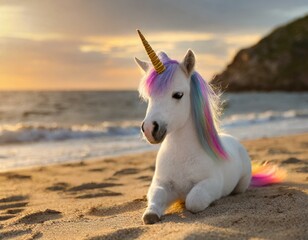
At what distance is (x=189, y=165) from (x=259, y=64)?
86483 mm

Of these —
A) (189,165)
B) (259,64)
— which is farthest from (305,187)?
(259,64)

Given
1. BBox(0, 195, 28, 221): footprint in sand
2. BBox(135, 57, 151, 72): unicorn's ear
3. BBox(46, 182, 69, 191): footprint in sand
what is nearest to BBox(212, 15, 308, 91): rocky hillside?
BBox(46, 182, 69, 191): footprint in sand

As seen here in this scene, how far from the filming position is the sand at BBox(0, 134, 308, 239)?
3.05 meters

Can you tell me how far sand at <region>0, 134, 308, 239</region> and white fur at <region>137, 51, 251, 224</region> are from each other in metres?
0.11

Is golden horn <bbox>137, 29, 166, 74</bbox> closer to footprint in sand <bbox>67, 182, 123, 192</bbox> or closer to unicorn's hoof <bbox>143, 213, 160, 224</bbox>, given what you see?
unicorn's hoof <bbox>143, 213, 160, 224</bbox>

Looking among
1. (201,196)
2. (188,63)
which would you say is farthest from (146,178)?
(188,63)

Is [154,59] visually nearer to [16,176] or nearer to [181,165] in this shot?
[181,165]

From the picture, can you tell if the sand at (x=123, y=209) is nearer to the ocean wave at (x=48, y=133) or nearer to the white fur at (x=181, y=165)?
the white fur at (x=181, y=165)

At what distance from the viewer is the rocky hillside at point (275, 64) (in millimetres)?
80438

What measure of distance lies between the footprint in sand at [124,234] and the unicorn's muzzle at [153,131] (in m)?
0.63

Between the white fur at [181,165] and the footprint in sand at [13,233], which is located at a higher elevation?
the white fur at [181,165]

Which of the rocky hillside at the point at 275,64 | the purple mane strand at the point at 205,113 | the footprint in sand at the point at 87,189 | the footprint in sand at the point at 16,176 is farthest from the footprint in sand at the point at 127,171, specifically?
the rocky hillside at the point at 275,64

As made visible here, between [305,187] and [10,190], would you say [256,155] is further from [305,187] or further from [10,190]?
[10,190]

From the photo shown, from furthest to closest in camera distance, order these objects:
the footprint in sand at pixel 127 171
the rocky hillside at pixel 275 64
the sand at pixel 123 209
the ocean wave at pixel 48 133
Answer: the rocky hillside at pixel 275 64 < the ocean wave at pixel 48 133 < the footprint in sand at pixel 127 171 < the sand at pixel 123 209
